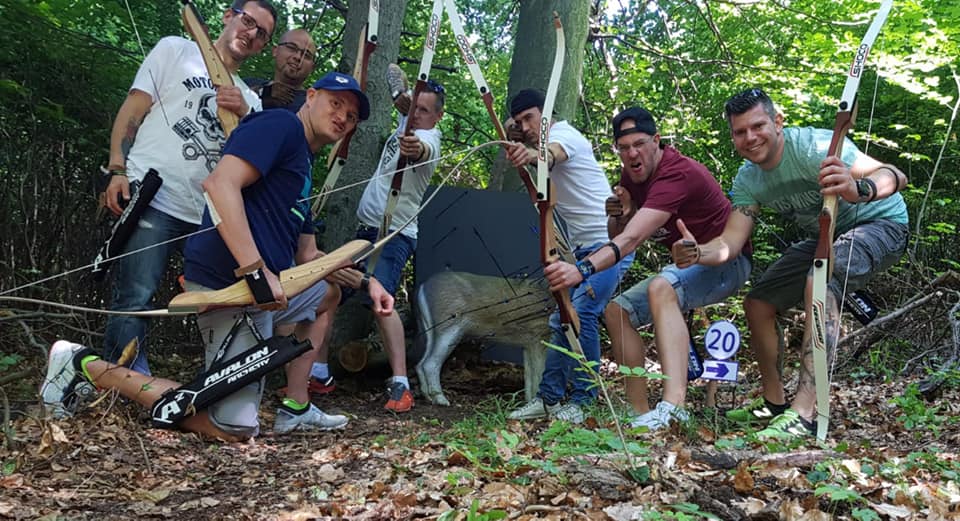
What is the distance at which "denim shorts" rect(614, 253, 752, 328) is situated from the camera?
3.92m

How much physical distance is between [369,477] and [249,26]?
2419 millimetres

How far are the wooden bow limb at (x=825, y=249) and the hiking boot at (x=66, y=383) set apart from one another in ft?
10.5

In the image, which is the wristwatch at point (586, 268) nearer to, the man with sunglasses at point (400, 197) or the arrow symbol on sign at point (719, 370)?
the arrow symbol on sign at point (719, 370)

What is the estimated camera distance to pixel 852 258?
12.0 feet

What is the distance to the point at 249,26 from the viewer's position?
12.9ft

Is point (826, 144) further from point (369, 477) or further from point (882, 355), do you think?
point (882, 355)

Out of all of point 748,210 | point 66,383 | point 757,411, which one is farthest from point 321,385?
point 748,210

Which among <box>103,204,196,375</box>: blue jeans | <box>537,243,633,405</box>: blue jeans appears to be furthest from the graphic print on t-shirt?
<box>537,243,633,405</box>: blue jeans

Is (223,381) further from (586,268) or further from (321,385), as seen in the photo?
(586,268)

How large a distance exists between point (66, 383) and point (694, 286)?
3.02m

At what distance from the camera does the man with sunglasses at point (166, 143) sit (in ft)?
12.1

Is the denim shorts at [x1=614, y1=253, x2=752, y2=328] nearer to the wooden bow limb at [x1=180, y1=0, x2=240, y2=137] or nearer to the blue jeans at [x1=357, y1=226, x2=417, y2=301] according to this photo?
the blue jeans at [x1=357, y1=226, x2=417, y2=301]

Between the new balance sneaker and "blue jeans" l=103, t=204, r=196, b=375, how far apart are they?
2.82m

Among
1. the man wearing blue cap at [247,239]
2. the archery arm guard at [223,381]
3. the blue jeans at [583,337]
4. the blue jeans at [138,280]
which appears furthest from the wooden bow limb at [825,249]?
the blue jeans at [138,280]
